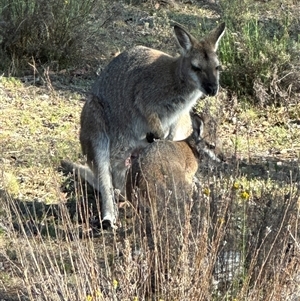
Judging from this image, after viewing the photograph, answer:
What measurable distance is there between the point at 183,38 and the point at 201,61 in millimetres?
294

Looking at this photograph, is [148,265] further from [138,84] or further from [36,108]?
[36,108]

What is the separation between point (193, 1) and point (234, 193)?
921 centimetres

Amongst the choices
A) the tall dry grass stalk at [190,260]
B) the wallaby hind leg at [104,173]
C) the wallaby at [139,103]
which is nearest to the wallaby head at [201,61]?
the wallaby at [139,103]

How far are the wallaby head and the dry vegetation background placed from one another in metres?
0.33

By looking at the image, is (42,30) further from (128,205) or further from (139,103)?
(128,205)

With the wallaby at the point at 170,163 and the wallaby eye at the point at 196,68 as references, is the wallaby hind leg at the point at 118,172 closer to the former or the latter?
the wallaby at the point at 170,163

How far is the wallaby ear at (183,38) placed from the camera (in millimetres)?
7003

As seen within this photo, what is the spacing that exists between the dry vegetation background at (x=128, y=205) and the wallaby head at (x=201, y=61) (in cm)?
33

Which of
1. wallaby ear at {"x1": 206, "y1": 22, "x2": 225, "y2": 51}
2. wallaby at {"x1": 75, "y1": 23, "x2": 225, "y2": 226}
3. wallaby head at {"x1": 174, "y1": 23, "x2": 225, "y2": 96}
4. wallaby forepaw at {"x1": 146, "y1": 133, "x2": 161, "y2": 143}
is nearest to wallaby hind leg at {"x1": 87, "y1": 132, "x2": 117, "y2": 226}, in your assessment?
wallaby at {"x1": 75, "y1": 23, "x2": 225, "y2": 226}

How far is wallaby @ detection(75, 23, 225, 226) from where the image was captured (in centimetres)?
685

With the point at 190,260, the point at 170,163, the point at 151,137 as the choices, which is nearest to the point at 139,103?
the point at 151,137

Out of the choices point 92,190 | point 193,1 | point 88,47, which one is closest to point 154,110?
point 92,190

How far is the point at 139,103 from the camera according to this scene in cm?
693

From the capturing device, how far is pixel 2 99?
9.18m
